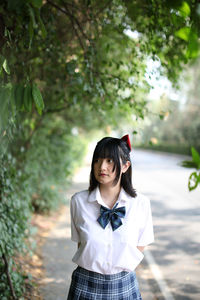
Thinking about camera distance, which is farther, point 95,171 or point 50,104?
point 50,104

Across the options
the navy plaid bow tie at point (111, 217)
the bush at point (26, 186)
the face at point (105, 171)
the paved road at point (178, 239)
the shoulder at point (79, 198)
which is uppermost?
the face at point (105, 171)

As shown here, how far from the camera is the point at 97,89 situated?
3295 mm

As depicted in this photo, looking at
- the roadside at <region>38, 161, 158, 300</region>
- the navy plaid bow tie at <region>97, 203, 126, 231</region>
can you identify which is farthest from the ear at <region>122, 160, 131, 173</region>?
the roadside at <region>38, 161, 158, 300</region>

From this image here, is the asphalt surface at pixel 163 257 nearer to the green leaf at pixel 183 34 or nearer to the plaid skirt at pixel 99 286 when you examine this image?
the plaid skirt at pixel 99 286

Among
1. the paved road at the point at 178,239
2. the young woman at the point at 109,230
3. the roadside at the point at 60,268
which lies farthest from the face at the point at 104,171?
the roadside at the point at 60,268

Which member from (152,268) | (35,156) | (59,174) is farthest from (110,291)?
(59,174)

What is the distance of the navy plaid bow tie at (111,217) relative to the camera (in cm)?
210

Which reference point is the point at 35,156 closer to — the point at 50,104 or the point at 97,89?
the point at 50,104

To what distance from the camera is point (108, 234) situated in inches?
82.7

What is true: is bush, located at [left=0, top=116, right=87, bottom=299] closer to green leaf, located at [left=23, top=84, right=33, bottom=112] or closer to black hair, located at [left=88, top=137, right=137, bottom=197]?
black hair, located at [left=88, top=137, right=137, bottom=197]

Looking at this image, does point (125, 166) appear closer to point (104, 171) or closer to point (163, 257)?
point (104, 171)

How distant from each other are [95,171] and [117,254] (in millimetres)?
604

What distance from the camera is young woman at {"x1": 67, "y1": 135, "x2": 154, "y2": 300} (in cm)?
209

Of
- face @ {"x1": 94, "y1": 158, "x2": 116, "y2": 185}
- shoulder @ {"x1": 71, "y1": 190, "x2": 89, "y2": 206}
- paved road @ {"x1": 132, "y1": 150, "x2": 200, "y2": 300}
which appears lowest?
paved road @ {"x1": 132, "y1": 150, "x2": 200, "y2": 300}
